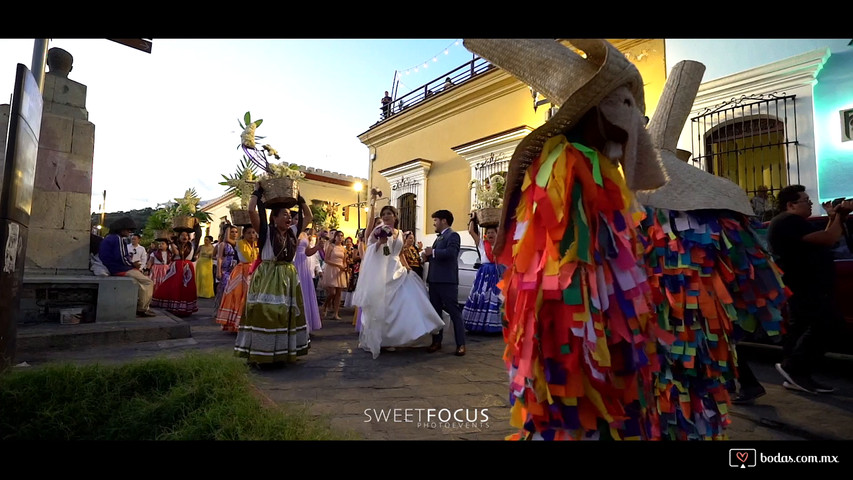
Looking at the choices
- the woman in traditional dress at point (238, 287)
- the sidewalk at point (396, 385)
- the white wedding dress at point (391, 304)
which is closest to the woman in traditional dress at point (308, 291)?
the sidewalk at point (396, 385)

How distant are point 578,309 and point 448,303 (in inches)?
170

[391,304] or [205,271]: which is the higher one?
[205,271]

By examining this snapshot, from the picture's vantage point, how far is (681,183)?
245 centimetres

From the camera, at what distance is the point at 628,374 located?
1573mm

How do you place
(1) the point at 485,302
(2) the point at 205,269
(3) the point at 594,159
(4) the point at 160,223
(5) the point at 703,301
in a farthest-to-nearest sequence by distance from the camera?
(2) the point at 205,269 → (4) the point at 160,223 → (1) the point at 485,302 → (5) the point at 703,301 → (3) the point at 594,159

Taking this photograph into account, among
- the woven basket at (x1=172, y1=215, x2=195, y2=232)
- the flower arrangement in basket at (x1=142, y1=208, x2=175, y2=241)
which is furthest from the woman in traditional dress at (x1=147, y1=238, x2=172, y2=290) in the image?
the woven basket at (x1=172, y1=215, x2=195, y2=232)

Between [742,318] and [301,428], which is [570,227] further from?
[301,428]

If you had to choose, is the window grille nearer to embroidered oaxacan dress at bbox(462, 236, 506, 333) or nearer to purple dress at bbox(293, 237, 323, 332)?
embroidered oaxacan dress at bbox(462, 236, 506, 333)

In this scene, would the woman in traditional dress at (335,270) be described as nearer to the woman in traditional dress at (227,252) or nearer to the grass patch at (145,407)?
the woman in traditional dress at (227,252)

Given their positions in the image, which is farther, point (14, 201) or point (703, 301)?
point (14, 201)

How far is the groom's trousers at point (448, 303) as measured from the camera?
556 cm

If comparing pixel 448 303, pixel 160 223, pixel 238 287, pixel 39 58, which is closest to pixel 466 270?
pixel 448 303

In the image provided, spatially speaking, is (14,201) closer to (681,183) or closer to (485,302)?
(681,183)
